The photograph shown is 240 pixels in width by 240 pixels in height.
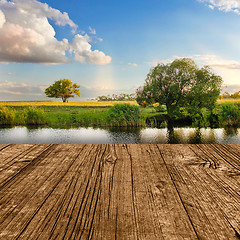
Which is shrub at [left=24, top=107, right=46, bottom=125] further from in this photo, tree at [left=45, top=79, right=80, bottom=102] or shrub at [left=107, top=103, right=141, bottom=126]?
tree at [left=45, top=79, right=80, bottom=102]

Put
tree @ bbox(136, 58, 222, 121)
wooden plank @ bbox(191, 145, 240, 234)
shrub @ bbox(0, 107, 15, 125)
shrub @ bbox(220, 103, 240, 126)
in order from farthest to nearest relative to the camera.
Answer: tree @ bbox(136, 58, 222, 121)
shrub @ bbox(0, 107, 15, 125)
shrub @ bbox(220, 103, 240, 126)
wooden plank @ bbox(191, 145, 240, 234)

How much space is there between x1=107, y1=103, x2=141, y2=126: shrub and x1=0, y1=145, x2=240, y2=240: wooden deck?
748 inches

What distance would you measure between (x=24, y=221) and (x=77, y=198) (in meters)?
0.24

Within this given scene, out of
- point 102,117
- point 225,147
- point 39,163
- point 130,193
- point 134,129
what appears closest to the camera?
point 130,193

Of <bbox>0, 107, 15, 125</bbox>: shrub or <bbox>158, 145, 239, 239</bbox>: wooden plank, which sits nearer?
<bbox>158, 145, 239, 239</bbox>: wooden plank

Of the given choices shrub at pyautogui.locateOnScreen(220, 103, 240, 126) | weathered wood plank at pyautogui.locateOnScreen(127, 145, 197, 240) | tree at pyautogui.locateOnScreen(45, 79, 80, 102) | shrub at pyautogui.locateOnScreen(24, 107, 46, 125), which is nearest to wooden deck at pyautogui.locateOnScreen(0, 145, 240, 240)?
weathered wood plank at pyautogui.locateOnScreen(127, 145, 197, 240)

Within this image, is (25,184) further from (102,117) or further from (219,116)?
(219,116)

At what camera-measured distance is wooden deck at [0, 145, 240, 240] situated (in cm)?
80

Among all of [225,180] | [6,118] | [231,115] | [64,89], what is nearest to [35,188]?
[225,180]

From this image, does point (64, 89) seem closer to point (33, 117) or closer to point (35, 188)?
point (33, 117)

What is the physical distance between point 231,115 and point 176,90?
7.02m

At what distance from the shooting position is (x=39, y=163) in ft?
4.81

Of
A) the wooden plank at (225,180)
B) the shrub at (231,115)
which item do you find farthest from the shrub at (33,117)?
the wooden plank at (225,180)

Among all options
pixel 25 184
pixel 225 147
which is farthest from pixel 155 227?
pixel 225 147
